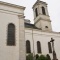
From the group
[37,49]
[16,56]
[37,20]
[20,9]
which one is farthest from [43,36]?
[16,56]

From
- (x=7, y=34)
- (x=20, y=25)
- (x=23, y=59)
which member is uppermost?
(x=20, y=25)

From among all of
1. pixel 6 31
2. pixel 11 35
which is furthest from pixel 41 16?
pixel 6 31

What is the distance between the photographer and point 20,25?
14305 millimetres

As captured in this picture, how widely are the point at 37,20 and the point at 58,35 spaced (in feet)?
19.4

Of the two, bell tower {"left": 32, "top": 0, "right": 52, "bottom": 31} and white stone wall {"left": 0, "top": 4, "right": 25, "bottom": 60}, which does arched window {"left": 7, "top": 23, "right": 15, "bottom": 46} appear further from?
bell tower {"left": 32, "top": 0, "right": 52, "bottom": 31}

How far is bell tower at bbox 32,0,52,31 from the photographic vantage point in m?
28.7

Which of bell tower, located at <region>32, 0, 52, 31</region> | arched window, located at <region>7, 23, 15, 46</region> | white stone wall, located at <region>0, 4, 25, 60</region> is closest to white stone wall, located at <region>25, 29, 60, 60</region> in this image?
bell tower, located at <region>32, 0, 52, 31</region>

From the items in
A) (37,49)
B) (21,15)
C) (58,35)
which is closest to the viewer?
(21,15)

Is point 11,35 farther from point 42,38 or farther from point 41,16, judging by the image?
point 41,16

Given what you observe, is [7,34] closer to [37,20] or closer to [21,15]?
[21,15]

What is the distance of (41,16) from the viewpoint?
96.2 feet

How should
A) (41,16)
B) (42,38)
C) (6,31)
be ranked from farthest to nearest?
1. (41,16)
2. (42,38)
3. (6,31)

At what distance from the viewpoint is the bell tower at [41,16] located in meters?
28.7

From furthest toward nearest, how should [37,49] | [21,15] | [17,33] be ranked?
[37,49], [21,15], [17,33]
